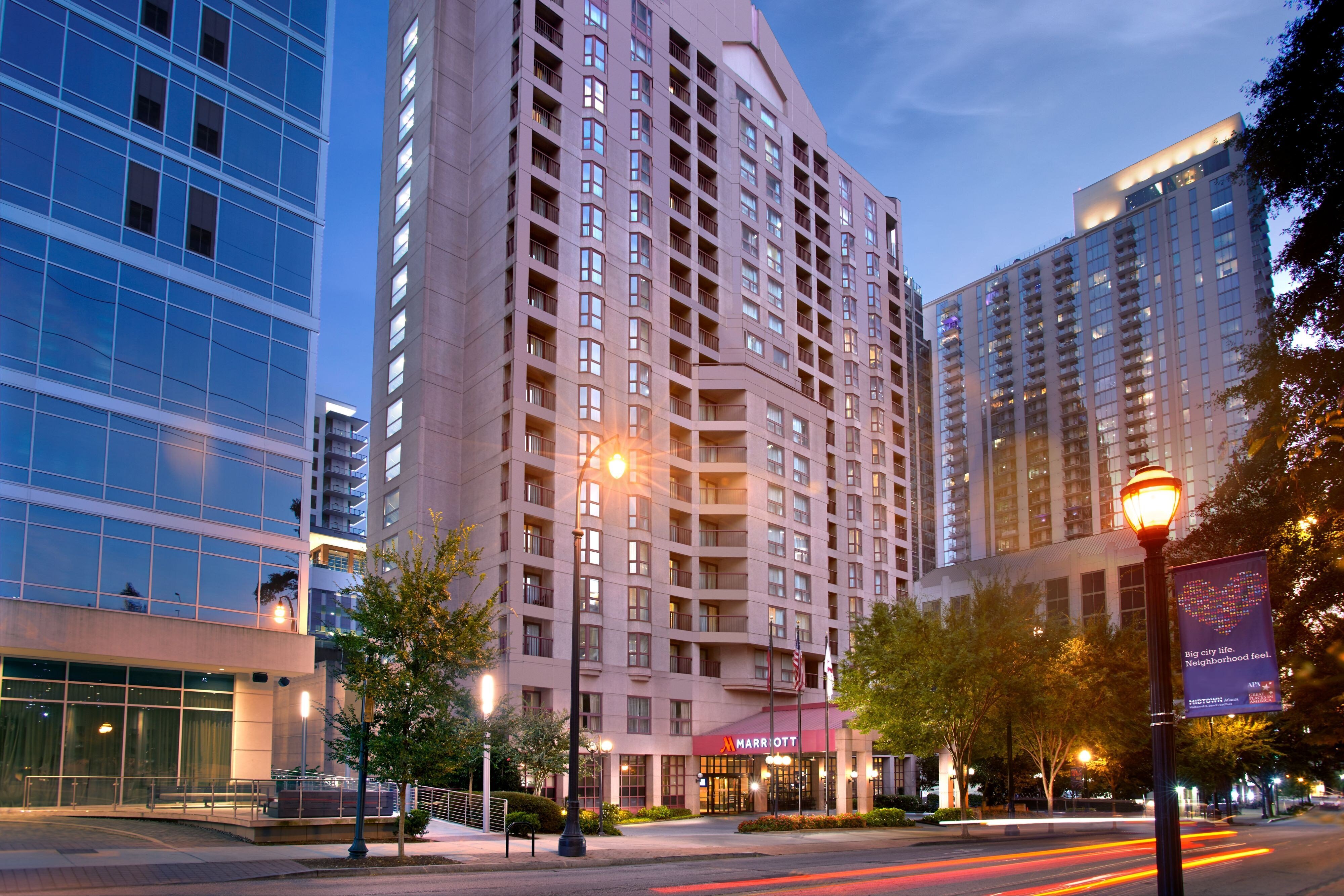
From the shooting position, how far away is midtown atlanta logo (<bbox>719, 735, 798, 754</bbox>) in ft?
174

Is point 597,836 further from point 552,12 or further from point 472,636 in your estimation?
point 552,12

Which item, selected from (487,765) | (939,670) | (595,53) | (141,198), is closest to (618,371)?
(595,53)

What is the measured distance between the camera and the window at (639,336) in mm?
67312

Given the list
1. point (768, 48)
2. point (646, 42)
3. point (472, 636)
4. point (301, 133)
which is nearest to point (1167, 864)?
point (472, 636)

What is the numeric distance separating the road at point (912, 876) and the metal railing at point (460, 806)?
9754 mm

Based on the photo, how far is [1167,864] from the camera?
8.31 meters

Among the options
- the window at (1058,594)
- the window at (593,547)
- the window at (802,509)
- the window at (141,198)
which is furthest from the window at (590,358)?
the window at (1058,594)

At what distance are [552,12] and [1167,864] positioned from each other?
6776 cm

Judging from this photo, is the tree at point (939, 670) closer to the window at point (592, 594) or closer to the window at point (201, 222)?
the window at point (592, 594)

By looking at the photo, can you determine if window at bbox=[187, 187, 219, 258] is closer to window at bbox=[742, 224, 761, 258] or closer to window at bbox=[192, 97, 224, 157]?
window at bbox=[192, 97, 224, 157]

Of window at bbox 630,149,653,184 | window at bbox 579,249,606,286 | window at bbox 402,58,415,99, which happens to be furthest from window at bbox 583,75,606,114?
window at bbox 402,58,415,99

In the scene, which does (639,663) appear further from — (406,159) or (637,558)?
(406,159)

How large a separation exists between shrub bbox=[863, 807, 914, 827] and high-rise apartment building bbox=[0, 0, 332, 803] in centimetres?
2726

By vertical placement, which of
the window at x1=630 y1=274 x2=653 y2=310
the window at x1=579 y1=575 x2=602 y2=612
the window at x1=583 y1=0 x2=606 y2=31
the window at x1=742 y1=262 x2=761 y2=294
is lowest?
the window at x1=579 y1=575 x2=602 y2=612
